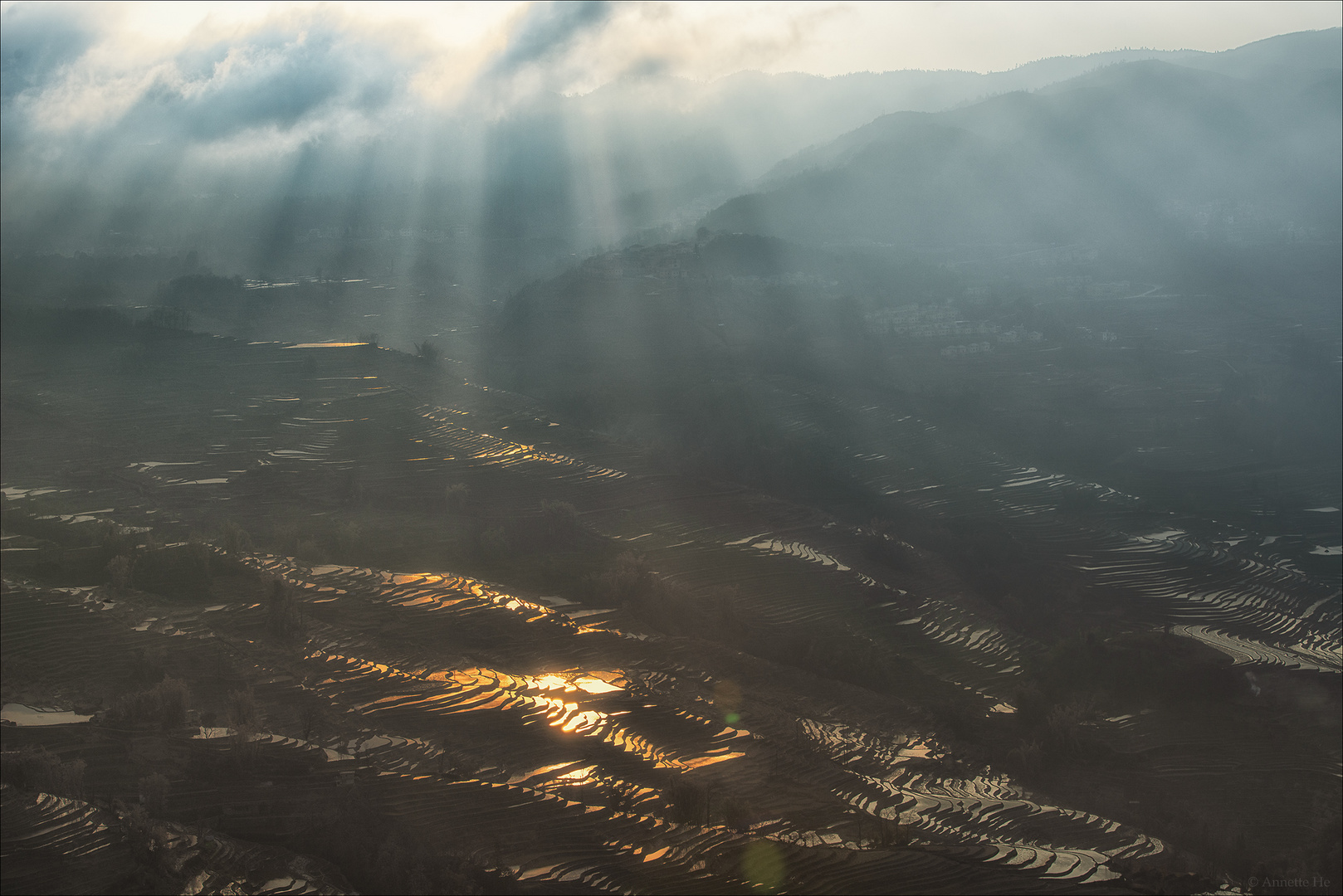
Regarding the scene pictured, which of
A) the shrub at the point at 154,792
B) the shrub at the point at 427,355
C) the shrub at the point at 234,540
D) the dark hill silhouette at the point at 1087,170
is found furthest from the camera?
the dark hill silhouette at the point at 1087,170

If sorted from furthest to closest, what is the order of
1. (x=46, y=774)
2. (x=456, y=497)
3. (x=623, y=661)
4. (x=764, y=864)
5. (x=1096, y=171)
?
(x=1096, y=171)
(x=456, y=497)
(x=623, y=661)
(x=46, y=774)
(x=764, y=864)

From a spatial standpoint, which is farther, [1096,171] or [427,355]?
[1096,171]

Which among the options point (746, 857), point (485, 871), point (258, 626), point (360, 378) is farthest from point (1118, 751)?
point (360, 378)

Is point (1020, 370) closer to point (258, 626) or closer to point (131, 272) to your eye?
point (258, 626)

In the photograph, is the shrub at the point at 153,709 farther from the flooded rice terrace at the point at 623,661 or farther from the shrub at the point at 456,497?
the shrub at the point at 456,497

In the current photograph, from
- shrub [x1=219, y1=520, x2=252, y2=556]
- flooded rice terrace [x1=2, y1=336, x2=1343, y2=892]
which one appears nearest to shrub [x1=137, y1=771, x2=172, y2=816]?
flooded rice terrace [x1=2, y1=336, x2=1343, y2=892]

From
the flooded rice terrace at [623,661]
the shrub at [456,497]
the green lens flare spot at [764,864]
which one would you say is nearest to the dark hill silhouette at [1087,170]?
the flooded rice terrace at [623,661]

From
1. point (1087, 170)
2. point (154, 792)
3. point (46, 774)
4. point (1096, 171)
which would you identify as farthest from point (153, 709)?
point (1087, 170)

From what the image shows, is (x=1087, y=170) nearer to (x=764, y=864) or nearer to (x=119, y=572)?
(x=119, y=572)
